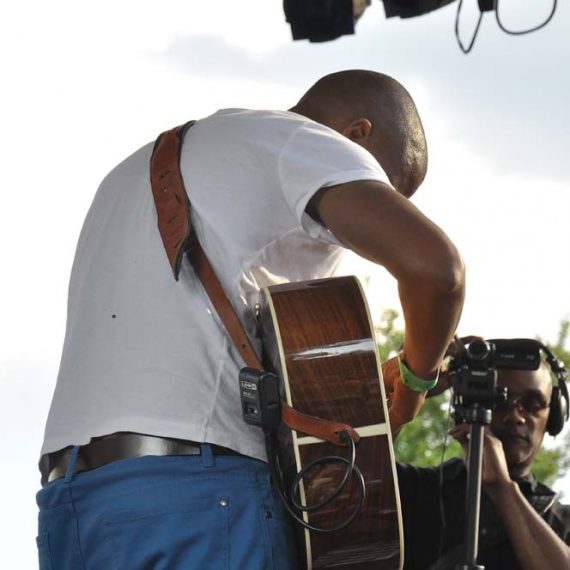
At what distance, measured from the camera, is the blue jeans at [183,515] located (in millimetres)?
2336

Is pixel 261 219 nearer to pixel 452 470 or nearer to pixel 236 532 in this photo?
pixel 236 532

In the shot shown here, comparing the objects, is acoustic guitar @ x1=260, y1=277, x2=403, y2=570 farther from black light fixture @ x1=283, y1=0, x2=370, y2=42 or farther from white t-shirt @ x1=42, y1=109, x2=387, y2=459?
black light fixture @ x1=283, y1=0, x2=370, y2=42

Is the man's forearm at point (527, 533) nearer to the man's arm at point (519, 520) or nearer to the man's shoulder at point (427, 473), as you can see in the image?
the man's arm at point (519, 520)

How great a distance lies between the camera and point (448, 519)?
4223 millimetres

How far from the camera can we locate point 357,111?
2.92m

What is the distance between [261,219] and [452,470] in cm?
218

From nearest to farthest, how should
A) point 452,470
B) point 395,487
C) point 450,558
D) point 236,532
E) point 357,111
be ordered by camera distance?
point 236,532 < point 395,487 < point 357,111 < point 450,558 < point 452,470

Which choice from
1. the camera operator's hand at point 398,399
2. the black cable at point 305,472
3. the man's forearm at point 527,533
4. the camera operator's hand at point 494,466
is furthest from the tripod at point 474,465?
the man's forearm at point 527,533

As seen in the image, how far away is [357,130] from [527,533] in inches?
70.4

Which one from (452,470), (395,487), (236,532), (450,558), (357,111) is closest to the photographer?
Answer: (236,532)

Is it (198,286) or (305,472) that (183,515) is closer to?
(305,472)

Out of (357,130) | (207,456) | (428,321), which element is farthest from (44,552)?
(357,130)

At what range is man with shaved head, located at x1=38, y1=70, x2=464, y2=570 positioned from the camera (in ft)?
7.63

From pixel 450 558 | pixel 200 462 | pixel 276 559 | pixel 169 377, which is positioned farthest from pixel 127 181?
pixel 450 558
